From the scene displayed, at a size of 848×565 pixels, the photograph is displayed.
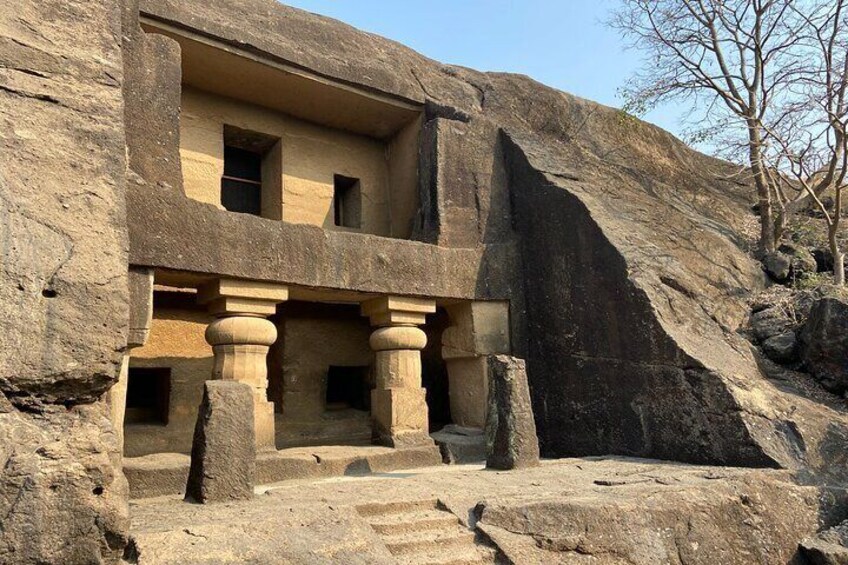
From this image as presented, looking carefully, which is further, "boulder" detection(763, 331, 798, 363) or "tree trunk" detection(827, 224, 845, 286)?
"tree trunk" detection(827, 224, 845, 286)

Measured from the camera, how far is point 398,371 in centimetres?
609

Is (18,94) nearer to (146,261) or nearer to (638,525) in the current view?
(146,261)

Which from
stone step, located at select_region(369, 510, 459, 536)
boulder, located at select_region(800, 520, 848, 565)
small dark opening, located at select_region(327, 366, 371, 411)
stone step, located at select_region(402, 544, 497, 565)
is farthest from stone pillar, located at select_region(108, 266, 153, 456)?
boulder, located at select_region(800, 520, 848, 565)

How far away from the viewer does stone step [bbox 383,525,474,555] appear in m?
3.25

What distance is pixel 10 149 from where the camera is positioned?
3174 millimetres

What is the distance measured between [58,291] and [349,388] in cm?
564

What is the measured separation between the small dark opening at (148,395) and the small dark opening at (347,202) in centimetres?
270

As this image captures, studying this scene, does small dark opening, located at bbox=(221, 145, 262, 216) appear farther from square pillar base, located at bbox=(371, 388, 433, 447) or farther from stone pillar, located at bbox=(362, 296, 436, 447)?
square pillar base, located at bbox=(371, 388, 433, 447)

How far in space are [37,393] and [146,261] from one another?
1965 mm

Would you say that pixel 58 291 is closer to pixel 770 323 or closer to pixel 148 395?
pixel 148 395

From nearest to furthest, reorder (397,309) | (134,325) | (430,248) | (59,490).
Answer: (59,490), (134,325), (397,309), (430,248)

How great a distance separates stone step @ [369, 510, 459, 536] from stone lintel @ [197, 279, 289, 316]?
2374 millimetres

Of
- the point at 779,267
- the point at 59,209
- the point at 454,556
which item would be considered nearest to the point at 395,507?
the point at 454,556

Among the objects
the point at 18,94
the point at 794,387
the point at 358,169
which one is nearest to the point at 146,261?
the point at 18,94
